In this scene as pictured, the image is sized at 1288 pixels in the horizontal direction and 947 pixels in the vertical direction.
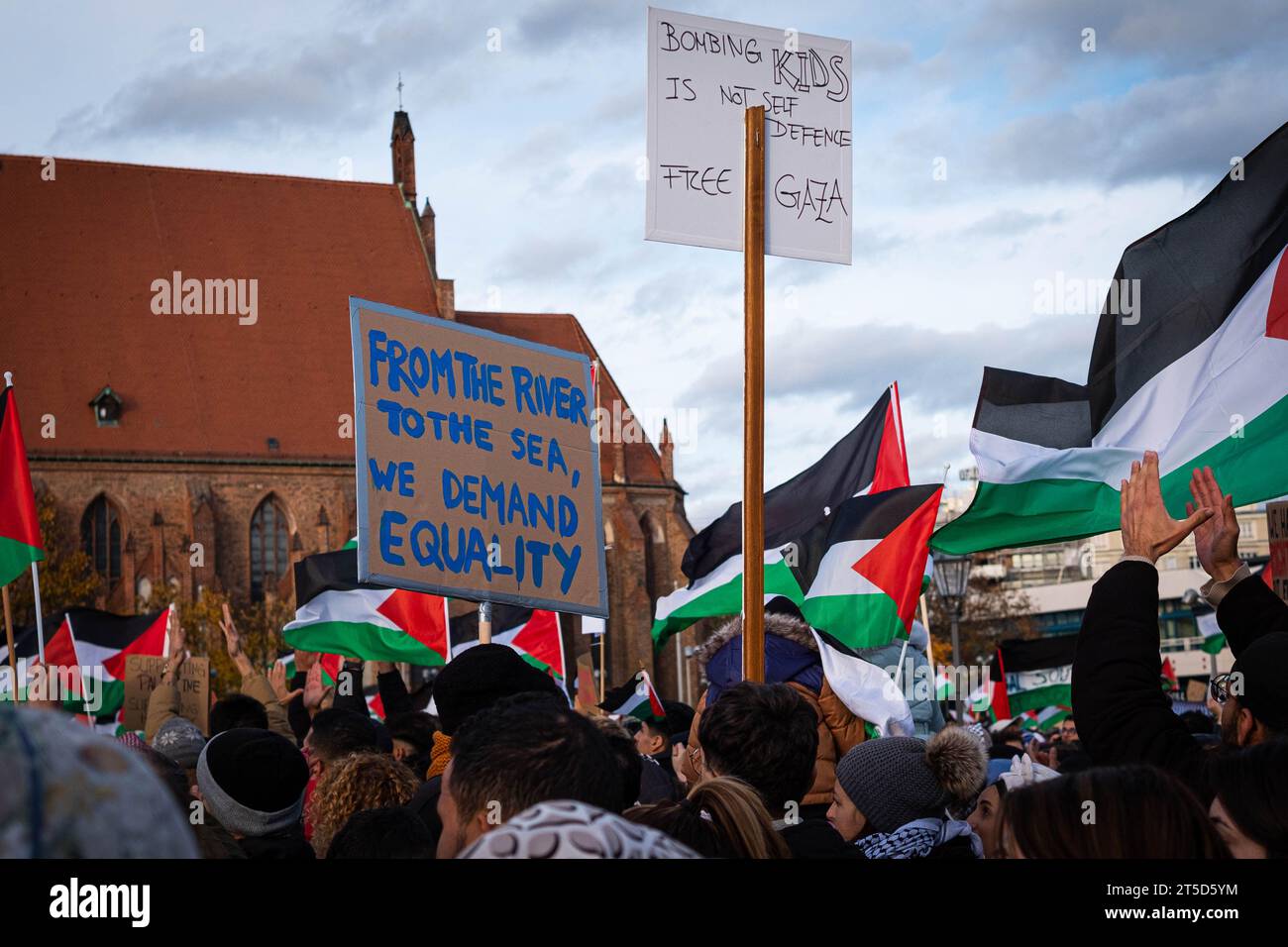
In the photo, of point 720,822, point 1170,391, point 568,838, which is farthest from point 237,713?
point 568,838

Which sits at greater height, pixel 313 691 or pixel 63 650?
pixel 63 650

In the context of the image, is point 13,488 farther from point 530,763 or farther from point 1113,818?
point 1113,818

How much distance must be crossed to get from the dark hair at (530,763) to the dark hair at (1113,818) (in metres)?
0.67

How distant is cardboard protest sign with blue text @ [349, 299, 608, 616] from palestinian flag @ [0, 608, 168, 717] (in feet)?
30.0

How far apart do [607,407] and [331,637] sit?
40197 mm

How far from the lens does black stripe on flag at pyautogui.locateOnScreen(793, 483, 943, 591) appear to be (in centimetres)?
862

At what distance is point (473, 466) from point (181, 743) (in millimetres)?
1469

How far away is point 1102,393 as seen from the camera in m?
6.11

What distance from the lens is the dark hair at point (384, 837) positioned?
11.3ft

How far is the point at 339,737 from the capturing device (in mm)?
5930

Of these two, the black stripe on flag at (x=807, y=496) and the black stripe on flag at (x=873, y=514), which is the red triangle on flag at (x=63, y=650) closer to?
the black stripe on flag at (x=807, y=496)

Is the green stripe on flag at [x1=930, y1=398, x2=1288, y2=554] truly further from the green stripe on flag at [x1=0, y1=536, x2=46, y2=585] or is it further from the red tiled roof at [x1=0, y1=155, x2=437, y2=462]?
the red tiled roof at [x1=0, y1=155, x2=437, y2=462]

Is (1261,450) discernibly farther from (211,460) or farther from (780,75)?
(211,460)
